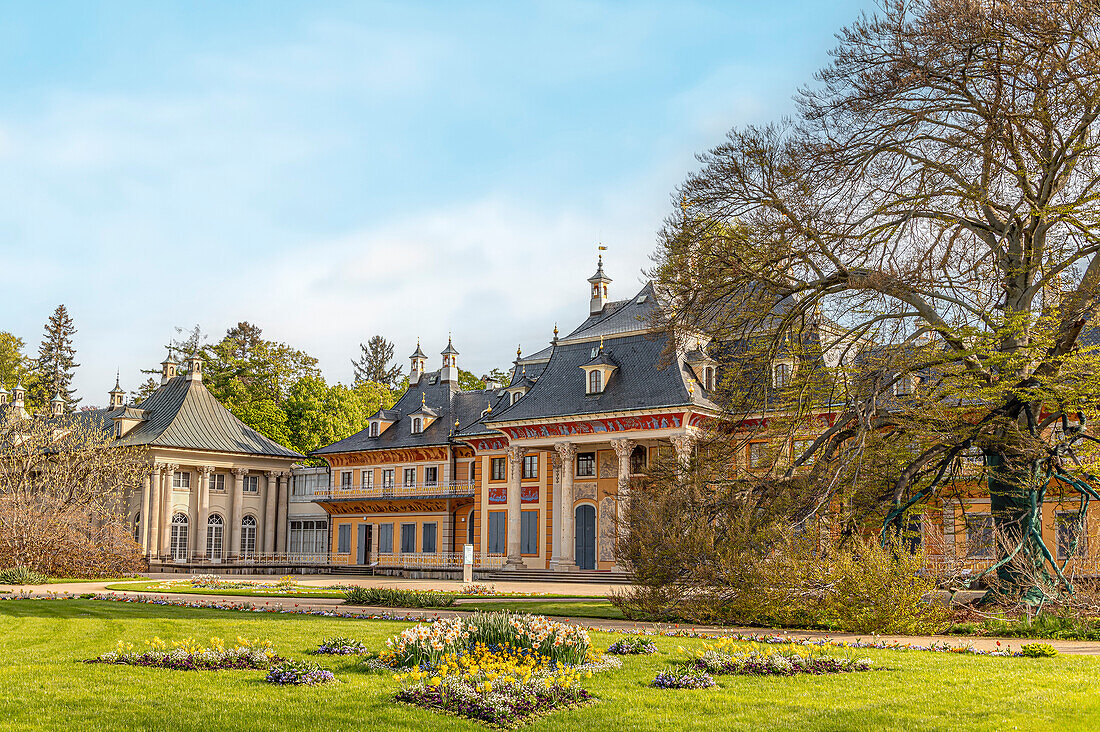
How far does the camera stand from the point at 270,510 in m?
59.8

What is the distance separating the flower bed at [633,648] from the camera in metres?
13.1

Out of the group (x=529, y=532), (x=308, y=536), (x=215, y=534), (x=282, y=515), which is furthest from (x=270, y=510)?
(x=529, y=532)

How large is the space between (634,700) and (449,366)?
4726 cm

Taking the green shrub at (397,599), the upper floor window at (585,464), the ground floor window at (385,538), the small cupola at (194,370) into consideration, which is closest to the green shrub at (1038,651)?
the green shrub at (397,599)

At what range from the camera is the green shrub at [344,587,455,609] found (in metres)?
22.3

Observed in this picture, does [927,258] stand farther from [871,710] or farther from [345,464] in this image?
[345,464]

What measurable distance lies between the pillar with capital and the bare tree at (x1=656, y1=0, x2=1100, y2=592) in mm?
42477

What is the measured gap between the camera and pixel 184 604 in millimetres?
22719

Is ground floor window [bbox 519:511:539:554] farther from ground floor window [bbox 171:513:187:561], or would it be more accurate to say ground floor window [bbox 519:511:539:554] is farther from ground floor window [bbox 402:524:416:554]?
ground floor window [bbox 171:513:187:561]

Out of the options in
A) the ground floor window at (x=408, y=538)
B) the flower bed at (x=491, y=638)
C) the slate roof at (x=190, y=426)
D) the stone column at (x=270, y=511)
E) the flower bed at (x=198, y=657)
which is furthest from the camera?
the stone column at (x=270, y=511)

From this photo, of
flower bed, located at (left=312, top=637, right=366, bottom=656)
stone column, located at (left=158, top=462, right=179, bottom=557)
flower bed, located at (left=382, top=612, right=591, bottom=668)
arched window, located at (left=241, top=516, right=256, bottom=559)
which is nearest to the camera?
flower bed, located at (left=382, top=612, right=591, bottom=668)

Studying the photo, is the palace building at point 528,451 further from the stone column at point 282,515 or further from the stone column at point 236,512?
the stone column at point 236,512

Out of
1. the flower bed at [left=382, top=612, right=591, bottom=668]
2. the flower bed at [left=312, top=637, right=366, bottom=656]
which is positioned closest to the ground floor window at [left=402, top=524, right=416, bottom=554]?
the flower bed at [left=312, top=637, right=366, bottom=656]

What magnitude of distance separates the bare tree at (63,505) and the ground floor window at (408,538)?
13823 mm
